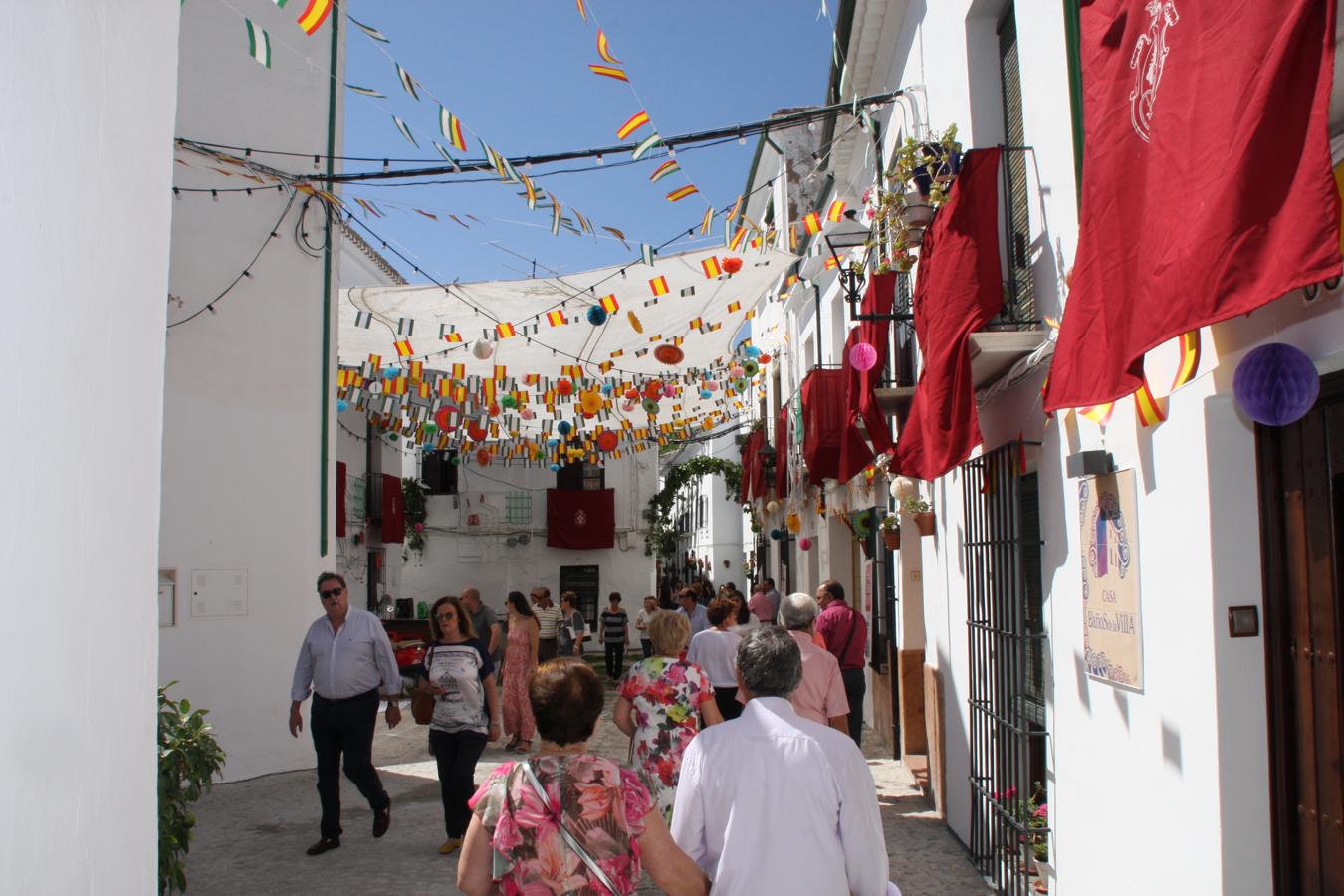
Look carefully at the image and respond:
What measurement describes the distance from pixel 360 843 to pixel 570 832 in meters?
4.93

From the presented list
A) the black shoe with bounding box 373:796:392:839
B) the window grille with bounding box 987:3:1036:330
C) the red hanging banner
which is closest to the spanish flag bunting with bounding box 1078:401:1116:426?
the red hanging banner

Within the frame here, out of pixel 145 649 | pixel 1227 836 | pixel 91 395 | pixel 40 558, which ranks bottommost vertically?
pixel 1227 836

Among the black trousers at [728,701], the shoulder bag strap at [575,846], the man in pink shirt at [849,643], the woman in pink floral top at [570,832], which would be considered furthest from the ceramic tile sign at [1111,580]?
the man in pink shirt at [849,643]

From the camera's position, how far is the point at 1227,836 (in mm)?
3482

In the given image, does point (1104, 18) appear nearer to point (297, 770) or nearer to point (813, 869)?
point (813, 869)

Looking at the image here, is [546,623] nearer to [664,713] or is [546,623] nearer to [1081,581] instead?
[664,713]

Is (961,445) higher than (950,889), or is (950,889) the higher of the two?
(961,445)

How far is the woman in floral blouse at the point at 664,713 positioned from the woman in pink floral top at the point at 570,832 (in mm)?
2120

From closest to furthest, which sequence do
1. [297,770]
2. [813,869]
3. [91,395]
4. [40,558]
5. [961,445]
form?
1. [40,558]
2. [91,395]
3. [813,869]
4. [961,445]
5. [297,770]

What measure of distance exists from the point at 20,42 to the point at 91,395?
628 mm

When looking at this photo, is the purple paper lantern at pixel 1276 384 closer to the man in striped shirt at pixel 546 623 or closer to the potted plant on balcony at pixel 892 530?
the potted plant on balcony at pixel 892 530

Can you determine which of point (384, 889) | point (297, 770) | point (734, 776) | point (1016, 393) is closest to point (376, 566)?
point (297, 770)

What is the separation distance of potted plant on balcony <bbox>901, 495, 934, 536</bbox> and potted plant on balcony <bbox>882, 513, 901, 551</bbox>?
120 centimetres

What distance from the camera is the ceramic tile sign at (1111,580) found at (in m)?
4.21
